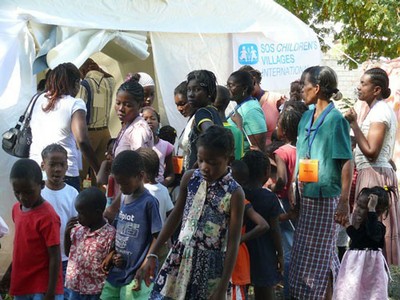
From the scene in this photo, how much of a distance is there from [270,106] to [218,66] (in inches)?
46.0

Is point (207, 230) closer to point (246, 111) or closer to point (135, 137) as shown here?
point (135, 137)

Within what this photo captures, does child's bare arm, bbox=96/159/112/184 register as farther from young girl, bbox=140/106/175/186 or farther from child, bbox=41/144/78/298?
child, bbox=41/144/78/298

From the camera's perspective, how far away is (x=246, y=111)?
751cm

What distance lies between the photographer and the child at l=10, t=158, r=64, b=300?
498 centimetres

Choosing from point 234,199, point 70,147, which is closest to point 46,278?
point 234,199

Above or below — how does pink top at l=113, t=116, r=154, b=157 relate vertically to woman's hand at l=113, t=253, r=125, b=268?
above

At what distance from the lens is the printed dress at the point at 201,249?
4590 mm

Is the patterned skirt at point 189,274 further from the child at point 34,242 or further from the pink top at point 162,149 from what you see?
the pink top at point 162,149

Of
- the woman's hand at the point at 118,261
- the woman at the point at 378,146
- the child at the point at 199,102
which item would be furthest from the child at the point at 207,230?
the woman at the point at 378,146

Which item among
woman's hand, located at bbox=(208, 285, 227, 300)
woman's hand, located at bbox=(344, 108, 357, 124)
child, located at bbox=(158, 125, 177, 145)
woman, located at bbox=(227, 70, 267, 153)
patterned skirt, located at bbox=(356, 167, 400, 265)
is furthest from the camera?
child, located at bbox=(158, 125, 177, 145)

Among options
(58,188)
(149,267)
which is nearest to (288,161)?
(58,188)

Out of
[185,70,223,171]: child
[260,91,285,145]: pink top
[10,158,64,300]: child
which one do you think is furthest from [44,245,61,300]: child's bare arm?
[260,91,285,145]: pink top

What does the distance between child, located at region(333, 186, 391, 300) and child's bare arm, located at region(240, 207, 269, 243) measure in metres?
0.94

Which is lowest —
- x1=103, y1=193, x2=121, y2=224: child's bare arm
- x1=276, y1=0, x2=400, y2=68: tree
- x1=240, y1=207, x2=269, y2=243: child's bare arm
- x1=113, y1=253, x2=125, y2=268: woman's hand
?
x1=113, y1=253, x2=125, y2=268: woman's hand
